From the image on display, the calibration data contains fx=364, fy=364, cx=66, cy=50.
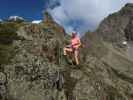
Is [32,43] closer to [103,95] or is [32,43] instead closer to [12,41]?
[12,41]

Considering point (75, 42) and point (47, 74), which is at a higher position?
point (75, 42)

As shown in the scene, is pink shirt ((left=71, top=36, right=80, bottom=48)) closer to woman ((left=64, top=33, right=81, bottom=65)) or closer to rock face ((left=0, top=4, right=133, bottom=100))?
woman ((left=64, top=33, right=81, bottom=65))

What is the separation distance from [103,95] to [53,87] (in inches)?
177

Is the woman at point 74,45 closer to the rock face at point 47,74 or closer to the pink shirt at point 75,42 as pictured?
the pink shirt at point 75,42

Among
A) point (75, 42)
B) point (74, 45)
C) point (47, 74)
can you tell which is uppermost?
point (75, 42)

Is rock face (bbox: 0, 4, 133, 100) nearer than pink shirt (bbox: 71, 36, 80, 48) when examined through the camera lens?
Yes

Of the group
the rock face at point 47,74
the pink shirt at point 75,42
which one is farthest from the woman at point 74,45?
the rock face at point 47,74

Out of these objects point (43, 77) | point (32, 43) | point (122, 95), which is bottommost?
point (122, 95)

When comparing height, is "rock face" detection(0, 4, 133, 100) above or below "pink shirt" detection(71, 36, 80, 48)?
below

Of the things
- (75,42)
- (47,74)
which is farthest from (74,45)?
(47,74)

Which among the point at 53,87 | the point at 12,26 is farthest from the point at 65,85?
the point at 12,26

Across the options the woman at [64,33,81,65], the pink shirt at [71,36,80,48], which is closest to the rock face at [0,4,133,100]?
the woman at [64,33,81,65]

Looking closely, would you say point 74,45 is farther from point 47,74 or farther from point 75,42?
point 47,74

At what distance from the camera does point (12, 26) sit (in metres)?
32.7
